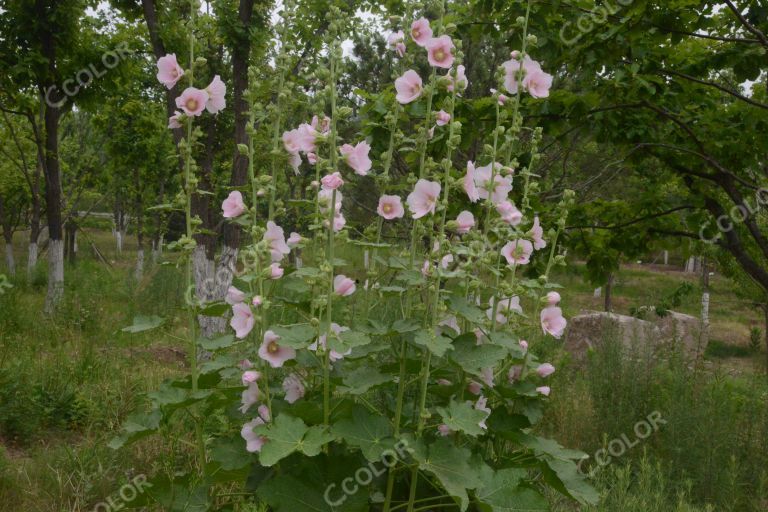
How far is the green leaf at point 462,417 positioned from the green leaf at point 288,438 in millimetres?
319

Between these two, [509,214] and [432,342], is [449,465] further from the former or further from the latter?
[509,214]

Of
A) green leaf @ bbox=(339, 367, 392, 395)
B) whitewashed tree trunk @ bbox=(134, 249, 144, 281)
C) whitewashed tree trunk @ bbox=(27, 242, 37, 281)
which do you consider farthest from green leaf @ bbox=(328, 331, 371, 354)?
whitewashed tree trunk @ bbox=(27, 242, 37, 281)

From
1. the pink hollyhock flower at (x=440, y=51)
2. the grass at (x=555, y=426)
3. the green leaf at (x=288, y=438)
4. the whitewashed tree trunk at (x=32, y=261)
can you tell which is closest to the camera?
the green leaf at (x=288, y=438)

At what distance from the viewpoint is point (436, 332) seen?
1890mm

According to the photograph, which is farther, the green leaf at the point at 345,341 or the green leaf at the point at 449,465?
the green leaf at the point at 345,341

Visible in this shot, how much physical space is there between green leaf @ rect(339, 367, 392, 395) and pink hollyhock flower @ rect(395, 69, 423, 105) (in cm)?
86

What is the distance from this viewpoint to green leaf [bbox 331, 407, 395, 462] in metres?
1.64

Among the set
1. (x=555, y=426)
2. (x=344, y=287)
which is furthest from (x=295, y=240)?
(x=555, y=426)

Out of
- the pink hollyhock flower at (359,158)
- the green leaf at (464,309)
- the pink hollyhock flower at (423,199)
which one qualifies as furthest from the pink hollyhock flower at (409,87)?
the green leaf at (464,309)

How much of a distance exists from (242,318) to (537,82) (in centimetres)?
134

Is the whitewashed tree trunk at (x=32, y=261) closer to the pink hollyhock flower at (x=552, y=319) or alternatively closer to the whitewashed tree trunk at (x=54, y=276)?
the whitewashed tree trunk at (x=54, y=276)

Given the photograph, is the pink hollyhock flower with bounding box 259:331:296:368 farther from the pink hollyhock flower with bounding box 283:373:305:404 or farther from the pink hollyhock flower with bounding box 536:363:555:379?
the pink hollyhock flower with bounding box 536:363:555:379

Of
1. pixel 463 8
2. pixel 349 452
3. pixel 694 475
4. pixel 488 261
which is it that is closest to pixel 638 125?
pixel 463 8

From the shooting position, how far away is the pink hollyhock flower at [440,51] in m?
1.91
